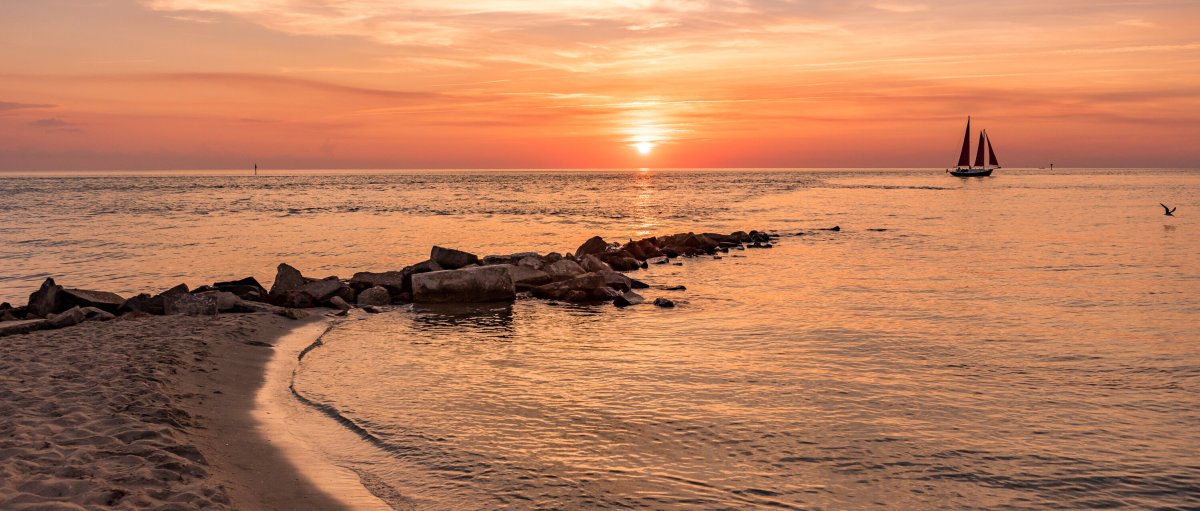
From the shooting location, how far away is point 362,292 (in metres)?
20.2

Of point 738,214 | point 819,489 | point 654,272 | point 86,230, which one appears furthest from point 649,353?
point 738,214

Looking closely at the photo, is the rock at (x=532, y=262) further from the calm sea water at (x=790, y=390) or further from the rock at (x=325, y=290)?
the rock at (x=325, y=290)

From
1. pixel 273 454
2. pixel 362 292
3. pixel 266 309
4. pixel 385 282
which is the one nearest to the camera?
pixel 273 454

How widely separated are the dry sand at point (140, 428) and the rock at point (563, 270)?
1021 cm

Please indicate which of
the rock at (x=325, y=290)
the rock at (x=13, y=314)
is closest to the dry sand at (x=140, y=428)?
the rock at (x=13, y=314)

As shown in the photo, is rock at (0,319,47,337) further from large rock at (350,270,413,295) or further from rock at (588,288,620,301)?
rock at (588,288,620,301)

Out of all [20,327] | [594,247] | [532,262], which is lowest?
[20,327]

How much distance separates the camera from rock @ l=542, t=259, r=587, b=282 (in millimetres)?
22922

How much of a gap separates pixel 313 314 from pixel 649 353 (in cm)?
875

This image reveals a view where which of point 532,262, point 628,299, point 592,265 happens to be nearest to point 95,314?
point 532,262

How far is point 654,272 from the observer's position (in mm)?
27359

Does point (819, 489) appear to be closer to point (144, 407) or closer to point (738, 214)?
point (144, 407)

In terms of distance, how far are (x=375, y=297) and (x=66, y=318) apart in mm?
6584

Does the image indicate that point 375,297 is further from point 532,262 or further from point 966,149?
point 966,149
